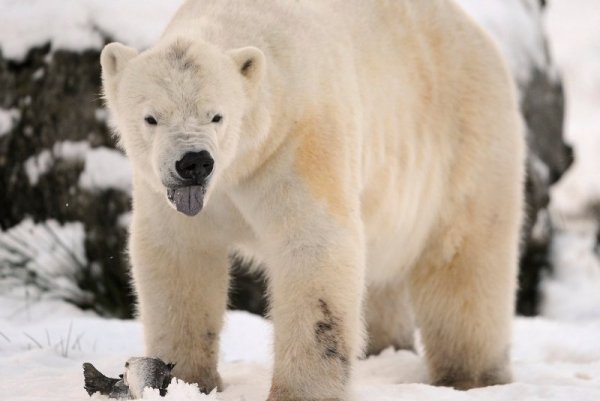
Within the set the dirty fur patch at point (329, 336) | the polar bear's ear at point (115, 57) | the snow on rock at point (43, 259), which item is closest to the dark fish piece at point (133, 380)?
the dirty fur patch at point (329, 336)

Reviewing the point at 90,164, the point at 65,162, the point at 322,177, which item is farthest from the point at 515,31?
the point at 322,177

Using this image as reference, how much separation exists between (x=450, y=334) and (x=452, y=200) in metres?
0.62

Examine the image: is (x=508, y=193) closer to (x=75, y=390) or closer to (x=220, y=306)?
(x=220, y=306)

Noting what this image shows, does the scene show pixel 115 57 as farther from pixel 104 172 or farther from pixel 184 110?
pixel 104 172

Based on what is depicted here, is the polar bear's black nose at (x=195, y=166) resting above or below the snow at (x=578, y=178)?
above

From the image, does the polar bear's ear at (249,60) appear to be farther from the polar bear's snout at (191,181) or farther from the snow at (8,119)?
the snow at (8,119)

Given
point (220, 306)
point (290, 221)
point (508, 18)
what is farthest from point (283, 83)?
point (508, 18)

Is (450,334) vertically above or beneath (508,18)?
beneath

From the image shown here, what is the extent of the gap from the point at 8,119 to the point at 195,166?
12.7ft

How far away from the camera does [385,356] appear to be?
5.22 metres

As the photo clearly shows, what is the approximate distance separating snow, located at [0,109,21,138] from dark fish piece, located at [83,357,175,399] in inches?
134

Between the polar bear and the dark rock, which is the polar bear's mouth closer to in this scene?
the polar bear

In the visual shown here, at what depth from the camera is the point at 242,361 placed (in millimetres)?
4988

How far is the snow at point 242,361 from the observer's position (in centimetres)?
388
